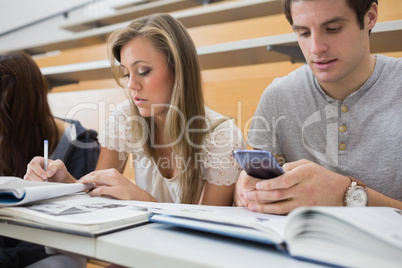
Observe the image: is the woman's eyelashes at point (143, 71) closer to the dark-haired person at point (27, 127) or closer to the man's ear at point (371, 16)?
the dark-haired person at point (27, 127)

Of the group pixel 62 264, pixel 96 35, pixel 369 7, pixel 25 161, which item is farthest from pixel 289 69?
pixel 96 35

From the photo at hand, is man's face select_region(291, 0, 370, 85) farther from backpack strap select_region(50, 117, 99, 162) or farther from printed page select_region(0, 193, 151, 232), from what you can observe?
backpack strap select_region(50, 117, 99, 162)

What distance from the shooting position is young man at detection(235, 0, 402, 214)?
2.12ft

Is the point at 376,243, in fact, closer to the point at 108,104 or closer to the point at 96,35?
the point at 108,104

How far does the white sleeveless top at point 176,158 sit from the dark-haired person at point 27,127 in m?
0.09

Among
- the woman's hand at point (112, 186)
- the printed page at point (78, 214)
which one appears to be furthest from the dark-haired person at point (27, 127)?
the printed page at point (78, 214)

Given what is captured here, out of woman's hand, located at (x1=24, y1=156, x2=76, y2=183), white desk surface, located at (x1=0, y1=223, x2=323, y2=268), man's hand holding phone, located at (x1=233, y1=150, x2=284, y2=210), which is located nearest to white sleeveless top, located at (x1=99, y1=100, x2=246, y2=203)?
woman's hand, located at (x1=24, y1=156, x2=76, y2=183)

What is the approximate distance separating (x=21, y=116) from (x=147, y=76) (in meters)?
0.42

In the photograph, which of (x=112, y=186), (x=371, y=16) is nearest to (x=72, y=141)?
(x=112, y=186)

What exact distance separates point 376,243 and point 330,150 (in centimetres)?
49

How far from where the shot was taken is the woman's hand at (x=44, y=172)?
664 mm

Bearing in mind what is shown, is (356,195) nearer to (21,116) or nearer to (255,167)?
(255,167)

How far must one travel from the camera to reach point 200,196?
0.88 m

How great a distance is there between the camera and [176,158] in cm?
89
